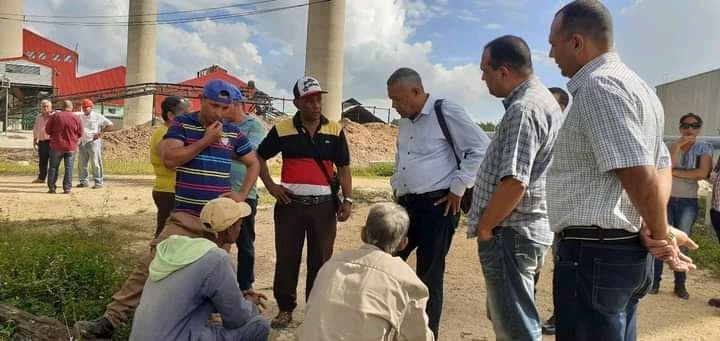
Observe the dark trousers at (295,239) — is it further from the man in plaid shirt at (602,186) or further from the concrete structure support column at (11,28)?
the concrete structure support column at (11,28)

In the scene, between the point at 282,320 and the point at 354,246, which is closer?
the point at 282,320

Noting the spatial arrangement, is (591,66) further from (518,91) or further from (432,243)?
(432,243)

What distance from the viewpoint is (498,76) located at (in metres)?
2.70

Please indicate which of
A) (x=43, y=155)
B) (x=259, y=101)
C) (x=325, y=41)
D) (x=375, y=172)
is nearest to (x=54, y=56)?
(x=259, y=101)

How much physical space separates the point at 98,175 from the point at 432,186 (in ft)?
30.9

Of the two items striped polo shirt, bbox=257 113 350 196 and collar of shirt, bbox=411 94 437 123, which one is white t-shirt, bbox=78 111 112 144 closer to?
striped polo shirt, bbox=257 113 350 196

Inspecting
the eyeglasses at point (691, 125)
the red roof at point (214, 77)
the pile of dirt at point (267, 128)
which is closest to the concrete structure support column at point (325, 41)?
the pile of dirt at point (267, 128)

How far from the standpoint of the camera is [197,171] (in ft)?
11.6

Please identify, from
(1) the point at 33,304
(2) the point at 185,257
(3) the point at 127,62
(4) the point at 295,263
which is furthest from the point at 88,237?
(3) the point at 127,62

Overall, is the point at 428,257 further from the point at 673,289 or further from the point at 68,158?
the point at 68,158

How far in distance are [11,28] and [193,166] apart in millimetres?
33431

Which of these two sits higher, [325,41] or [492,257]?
[325,41]

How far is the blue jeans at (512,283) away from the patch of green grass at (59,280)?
2.68 m

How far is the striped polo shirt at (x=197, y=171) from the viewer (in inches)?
139
